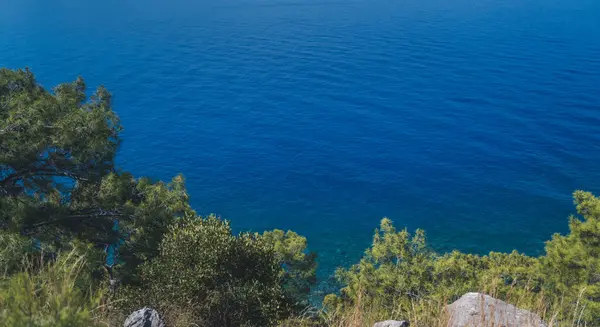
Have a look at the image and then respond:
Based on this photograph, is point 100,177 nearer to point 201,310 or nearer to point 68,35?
point 201,310

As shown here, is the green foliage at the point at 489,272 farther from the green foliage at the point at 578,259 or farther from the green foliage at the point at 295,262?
the green foliage at the point at 295,262

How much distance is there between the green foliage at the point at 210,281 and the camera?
18344mm

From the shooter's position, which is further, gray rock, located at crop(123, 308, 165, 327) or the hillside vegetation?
the hillside vegetation

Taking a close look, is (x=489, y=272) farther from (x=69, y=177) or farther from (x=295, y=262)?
(x=69, y=177)

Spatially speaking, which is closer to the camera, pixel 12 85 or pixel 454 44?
pixel 12 85

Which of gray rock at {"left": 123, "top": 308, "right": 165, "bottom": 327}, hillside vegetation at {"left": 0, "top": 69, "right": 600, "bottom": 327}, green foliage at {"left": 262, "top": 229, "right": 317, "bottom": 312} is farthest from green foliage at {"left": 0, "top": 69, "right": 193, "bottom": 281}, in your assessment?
green foliage at {"left": 262, "top": 229, "right": 317, "bottom": 312}

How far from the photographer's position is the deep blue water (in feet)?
160

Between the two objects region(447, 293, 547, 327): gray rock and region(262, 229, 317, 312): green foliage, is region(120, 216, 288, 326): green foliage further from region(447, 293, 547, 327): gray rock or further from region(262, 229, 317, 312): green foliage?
region(447, 293, 547, 327): gray rock

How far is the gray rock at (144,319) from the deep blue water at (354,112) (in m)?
27.0

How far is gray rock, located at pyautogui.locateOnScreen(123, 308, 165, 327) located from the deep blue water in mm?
26963

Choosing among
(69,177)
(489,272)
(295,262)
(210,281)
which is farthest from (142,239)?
(489,272)

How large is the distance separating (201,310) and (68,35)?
103602 millimetres

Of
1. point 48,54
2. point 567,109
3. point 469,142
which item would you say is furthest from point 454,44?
point 48,54

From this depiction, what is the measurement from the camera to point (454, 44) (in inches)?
3900
